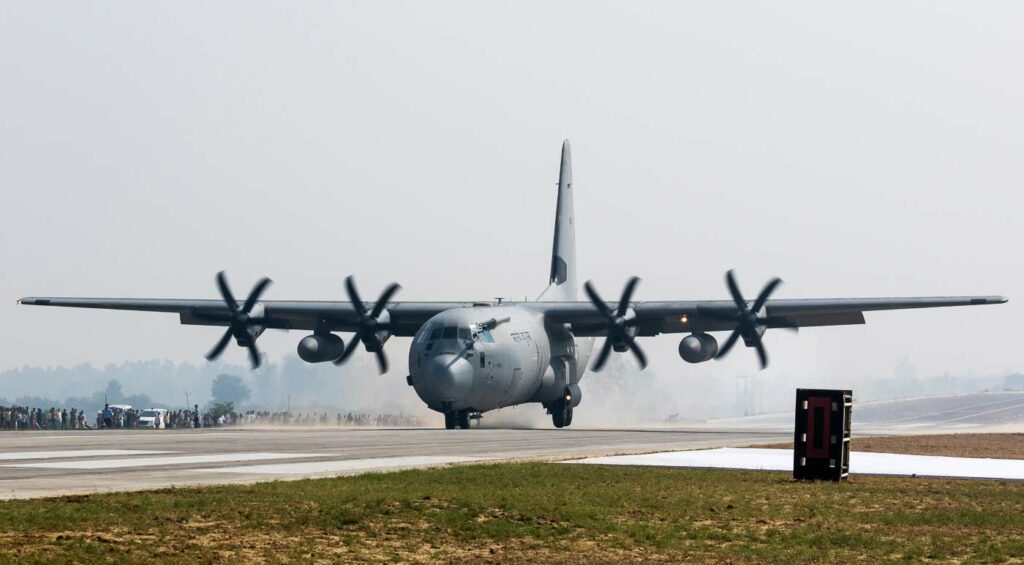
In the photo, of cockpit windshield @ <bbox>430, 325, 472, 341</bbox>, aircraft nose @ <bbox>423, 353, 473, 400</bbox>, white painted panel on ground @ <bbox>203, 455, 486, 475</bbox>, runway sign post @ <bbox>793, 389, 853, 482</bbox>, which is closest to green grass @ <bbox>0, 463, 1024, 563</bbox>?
runway sign post @ <bbox>793, 389, 853, 482</bbox>

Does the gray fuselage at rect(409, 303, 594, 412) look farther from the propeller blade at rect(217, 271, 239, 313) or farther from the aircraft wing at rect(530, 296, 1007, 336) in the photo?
the propeller blade at rect(217, 271, 239, 313)

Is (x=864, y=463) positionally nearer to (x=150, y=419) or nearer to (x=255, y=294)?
(x=255, y=294)

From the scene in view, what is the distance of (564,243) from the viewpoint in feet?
214

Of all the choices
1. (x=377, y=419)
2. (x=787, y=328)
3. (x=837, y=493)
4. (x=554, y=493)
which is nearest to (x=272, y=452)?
(x=554, y=493)

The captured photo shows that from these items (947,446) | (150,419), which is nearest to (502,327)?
(947,446)

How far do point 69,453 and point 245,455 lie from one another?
13.7 ft

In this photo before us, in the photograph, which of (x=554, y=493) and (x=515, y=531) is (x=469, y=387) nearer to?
(x=554, y=493)

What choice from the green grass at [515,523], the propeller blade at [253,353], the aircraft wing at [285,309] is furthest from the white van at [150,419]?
the green grass at [515,523]

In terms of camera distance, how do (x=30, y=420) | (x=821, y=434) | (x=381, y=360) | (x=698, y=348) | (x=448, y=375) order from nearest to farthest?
(x=821, y=434) < (x=448, y=375) < (x=698, y=348) < (x=381, y=360) < (x=30, y=420)

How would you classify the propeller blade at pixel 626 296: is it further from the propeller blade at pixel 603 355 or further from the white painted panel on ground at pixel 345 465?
the white painted panel on ground at pixel 345 465

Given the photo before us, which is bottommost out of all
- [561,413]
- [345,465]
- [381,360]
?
[345,465]

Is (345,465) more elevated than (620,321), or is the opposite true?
(620,321)

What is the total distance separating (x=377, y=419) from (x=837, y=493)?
6274 centimetres

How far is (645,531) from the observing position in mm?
17250
